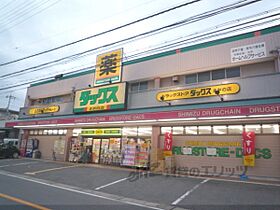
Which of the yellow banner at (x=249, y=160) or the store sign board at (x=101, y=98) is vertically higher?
the store sign board at (x=101, y=98)

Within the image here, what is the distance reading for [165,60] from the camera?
15758 mm

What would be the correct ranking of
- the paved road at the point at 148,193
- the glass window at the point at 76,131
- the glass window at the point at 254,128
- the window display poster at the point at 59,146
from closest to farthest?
the paved road at the point at 148,193, the glass window at the point at 254,128, the glass window at the point at 76,131, the window display poster at the point at 59,146

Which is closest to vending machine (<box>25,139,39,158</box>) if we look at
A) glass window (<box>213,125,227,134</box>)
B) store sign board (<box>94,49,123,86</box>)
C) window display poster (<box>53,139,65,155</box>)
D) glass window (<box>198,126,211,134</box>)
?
window display poster (<box>53,139,65,155</box>)

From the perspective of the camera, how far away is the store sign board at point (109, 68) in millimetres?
18000

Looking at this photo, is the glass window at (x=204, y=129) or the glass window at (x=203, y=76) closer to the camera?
the glass window at (x=204, y=129)

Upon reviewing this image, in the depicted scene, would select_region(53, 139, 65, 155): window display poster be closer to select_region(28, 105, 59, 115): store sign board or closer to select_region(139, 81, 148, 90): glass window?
select_region(28, 105, 59, 115): store sign board

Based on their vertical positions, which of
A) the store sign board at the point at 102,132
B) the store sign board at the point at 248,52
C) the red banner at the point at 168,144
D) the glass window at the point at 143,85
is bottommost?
the red banner at the point at 168,144

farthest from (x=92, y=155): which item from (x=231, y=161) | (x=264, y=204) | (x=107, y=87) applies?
(x=264, y=204)

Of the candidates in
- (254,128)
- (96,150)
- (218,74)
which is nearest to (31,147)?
(96,150)

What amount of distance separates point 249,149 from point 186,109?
12.5ft

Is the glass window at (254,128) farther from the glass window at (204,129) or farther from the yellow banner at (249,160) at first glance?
the glass window at (204,129)

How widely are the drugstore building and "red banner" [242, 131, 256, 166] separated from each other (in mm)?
328

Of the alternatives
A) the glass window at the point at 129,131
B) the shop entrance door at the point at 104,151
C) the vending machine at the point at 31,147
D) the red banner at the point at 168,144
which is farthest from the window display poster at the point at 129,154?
the vending machine at the point at 31,147

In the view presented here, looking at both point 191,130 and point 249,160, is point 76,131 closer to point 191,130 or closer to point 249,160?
point 191,130
